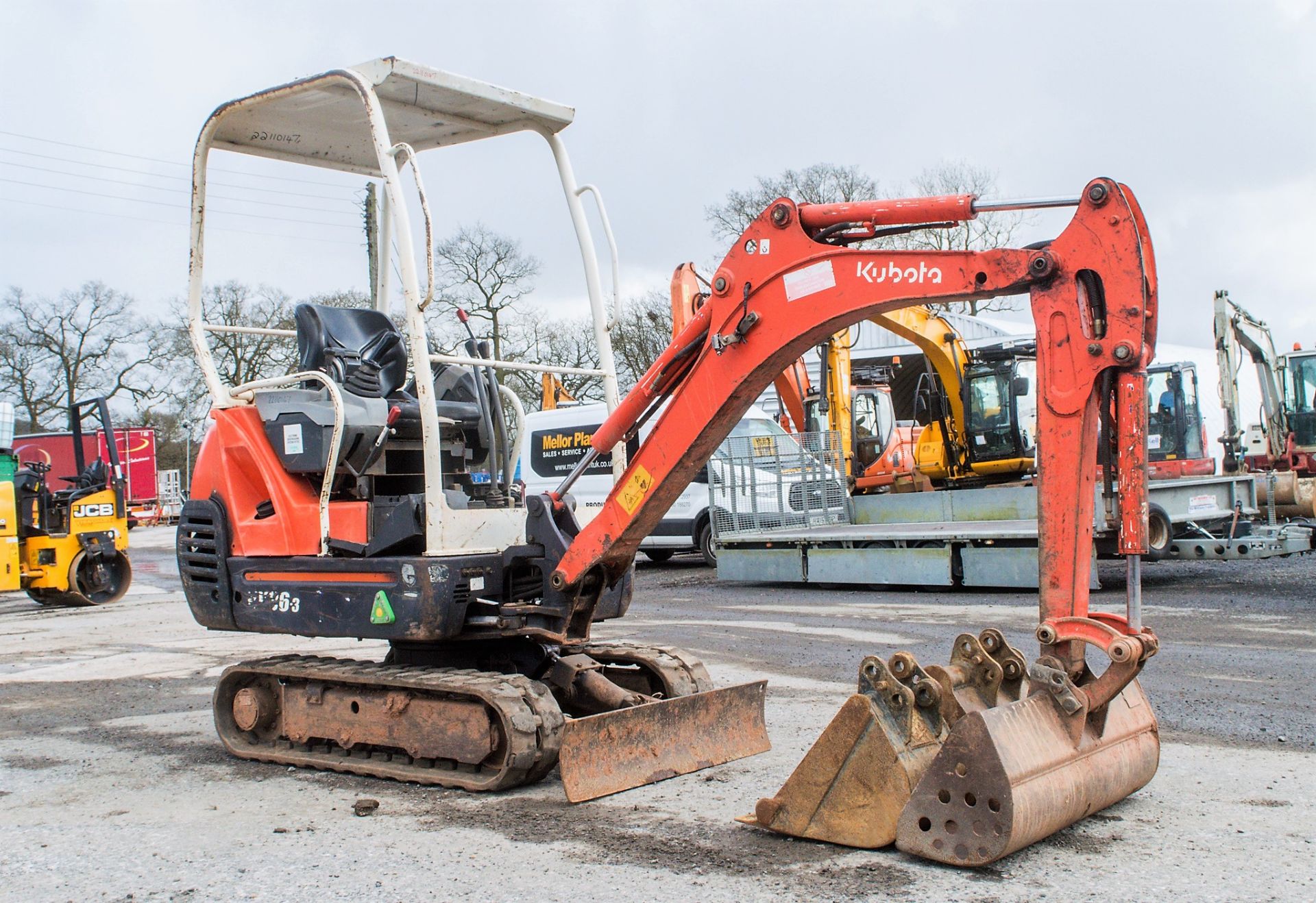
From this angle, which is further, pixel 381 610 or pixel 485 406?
pixel 485 406

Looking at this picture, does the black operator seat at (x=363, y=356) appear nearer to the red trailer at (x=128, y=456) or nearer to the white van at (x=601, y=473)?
the white van at (x=601, y=473)

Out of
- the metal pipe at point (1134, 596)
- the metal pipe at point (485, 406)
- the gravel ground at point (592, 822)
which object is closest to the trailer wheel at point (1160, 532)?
the gravel ground at point (592, 822)

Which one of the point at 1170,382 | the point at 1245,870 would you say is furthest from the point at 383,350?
the point at 1170,382

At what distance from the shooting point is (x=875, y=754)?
4.50 m

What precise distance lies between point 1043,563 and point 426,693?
111 inches

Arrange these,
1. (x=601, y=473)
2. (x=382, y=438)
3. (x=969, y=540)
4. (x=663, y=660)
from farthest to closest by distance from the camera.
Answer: (x=601, y=473)
(x=969, y=540)
(x=663, y=660)
(x=382, y=438)

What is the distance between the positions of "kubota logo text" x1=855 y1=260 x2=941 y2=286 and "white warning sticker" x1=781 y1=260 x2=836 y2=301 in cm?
13

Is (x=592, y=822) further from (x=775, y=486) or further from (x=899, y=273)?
(x=775, y=486)

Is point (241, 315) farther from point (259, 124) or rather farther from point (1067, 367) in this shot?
point (1067, 367)

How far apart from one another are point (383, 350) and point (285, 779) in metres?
2.18

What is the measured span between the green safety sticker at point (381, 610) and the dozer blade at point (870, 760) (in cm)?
203

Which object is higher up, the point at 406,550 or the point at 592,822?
the point at 406,550

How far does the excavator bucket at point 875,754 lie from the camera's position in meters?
4.48

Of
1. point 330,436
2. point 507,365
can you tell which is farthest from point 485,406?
point 330,436
